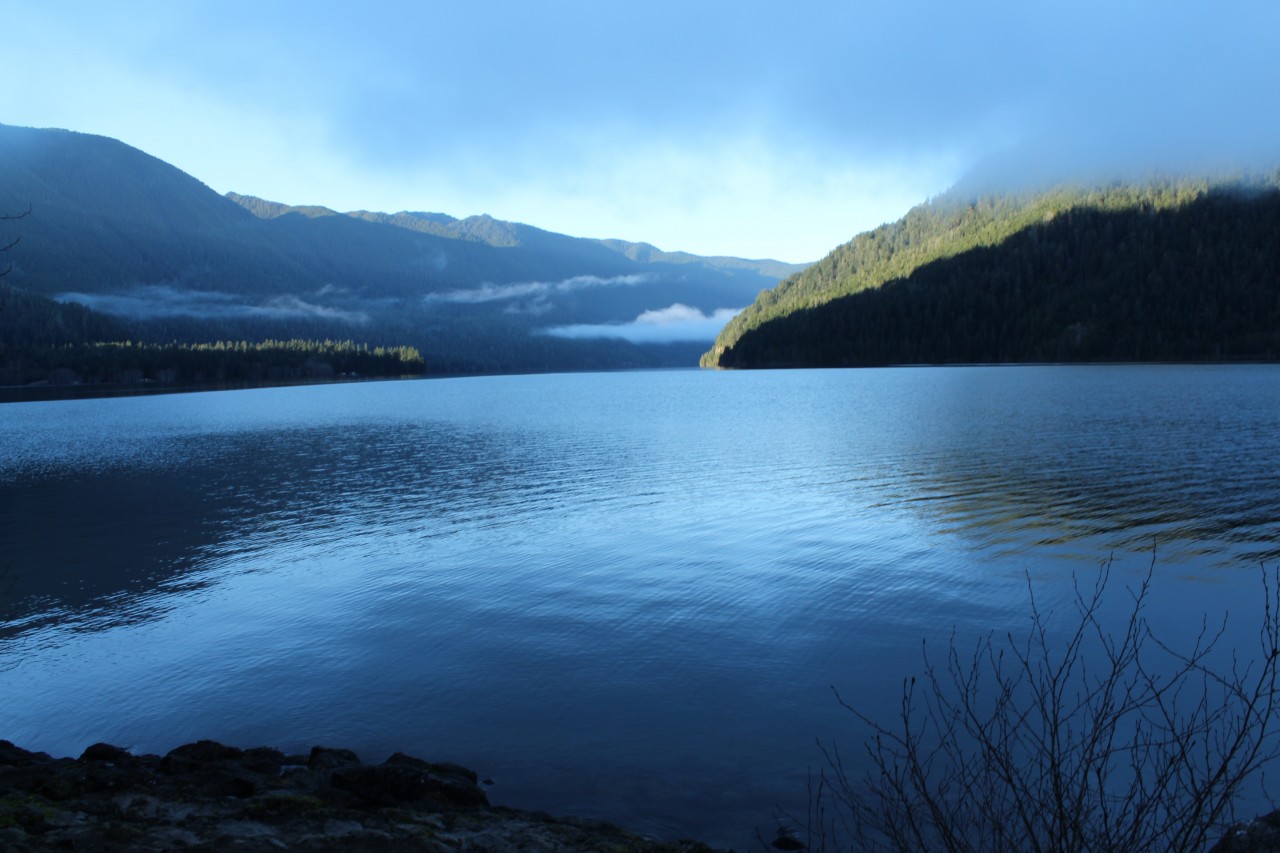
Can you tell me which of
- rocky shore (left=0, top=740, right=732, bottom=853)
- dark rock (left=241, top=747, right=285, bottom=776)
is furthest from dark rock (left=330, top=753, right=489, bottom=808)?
dark rock (left=241, top=747, right=285, bottom=776)

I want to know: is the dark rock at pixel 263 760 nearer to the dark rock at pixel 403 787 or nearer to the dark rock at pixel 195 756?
the dark rock at pixel 195 756

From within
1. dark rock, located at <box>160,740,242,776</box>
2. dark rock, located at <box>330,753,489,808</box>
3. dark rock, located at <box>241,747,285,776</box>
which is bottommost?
dark rock, located at <box>241,747,285,776</box>

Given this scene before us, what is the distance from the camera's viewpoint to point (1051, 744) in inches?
418

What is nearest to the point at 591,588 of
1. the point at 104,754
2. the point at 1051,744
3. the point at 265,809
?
the point at 104,754

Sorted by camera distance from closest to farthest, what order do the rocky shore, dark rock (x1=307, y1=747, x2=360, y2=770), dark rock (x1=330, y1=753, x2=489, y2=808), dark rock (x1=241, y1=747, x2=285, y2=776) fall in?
the rocky shore < dark rock (x1=330, y1=753, x2=489, y2=808) < dark rock (x1=307, y1=747, x2=360, y2=770) < dark rock (x1=241, y1=747, x2=285, y2=776)

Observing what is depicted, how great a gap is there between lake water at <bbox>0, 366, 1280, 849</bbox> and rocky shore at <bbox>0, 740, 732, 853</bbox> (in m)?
1.02

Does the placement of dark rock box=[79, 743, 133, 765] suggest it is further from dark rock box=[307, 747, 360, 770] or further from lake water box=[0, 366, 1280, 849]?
dark rock box=[307, 747, 360, 770]

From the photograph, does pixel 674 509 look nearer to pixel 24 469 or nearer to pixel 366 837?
→ pixel 366 837

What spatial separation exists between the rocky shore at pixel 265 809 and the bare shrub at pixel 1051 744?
107 inches

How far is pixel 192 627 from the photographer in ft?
62.2

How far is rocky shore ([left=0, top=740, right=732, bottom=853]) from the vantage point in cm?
913

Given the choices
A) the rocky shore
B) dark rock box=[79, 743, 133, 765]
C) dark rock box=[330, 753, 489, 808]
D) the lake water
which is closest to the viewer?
the rocky shore

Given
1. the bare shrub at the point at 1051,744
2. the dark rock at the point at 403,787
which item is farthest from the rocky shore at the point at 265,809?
the bare shrub at the point at 1051,744

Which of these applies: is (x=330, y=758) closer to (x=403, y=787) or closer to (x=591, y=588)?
(x=403, y=787)
